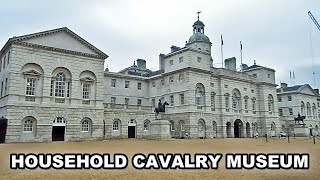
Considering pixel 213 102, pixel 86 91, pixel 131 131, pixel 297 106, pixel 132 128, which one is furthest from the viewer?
pixel 297 106

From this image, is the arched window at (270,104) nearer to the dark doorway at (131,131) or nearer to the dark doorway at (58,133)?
the dark doorway at (131,131)

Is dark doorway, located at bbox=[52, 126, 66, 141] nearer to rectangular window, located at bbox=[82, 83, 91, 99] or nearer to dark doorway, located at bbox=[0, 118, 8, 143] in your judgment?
rectangular window, located at bbox=[82, 83, 91, 99]

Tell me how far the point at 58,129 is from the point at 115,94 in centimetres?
1696

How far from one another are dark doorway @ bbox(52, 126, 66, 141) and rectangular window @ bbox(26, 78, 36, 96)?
5255 mm

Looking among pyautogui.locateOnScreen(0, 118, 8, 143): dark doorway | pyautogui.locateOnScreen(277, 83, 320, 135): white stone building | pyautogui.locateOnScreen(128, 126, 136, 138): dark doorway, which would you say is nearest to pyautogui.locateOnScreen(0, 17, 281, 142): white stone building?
pyautogui.locateOnScreen(128, 126, 136, 138): dark doorway

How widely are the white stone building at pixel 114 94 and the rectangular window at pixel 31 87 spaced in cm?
12

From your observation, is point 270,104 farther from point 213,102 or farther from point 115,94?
point 115,94

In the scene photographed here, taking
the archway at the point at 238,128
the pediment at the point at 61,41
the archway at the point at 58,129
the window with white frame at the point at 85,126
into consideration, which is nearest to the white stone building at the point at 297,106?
the archway at the point at 238,128

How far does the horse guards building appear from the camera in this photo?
3494 centimetres

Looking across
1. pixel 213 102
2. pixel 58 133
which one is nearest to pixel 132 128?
pixel 58 133

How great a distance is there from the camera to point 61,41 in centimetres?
3838

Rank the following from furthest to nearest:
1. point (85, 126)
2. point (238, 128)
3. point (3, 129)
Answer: point (238, 128), point (85, 126), point (3, 129)

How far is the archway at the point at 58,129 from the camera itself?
3650 cm

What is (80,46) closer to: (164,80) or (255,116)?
(164,80)
